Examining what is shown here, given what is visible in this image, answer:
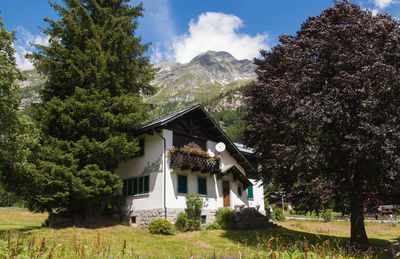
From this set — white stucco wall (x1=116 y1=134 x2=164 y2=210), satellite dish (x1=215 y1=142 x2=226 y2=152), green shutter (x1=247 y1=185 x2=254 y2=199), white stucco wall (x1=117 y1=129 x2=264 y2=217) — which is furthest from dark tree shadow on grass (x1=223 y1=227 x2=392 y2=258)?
satellite dish (x1=215 y1=142 x2=226 y2=152)

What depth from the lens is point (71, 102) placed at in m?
18.4

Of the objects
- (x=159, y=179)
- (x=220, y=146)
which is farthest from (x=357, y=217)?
(x=159, y=179)

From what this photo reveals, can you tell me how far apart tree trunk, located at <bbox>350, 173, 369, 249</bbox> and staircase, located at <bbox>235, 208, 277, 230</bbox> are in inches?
311

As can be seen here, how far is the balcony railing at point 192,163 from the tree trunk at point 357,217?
9918 mm

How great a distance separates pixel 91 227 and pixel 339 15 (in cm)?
1887

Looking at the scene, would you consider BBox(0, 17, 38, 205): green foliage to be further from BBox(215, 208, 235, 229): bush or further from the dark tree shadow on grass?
BBox(215, 208, 235, 229): bush

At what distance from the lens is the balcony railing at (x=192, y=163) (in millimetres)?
20875

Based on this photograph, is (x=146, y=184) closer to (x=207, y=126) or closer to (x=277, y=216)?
(x=207, y=126)

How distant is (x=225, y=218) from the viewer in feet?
73.9

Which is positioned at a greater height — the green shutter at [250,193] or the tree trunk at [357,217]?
the green shutter at [250,193]

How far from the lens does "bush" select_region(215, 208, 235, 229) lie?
2238 centimetres

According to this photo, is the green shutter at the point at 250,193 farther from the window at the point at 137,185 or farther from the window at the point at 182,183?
the window at the point at 137,185

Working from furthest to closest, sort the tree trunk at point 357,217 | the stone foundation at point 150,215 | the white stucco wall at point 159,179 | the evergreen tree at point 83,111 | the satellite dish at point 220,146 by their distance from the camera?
the satellite dish at point 220,146 → the white stucco wall at point 159,179 → the stone foundation at point 150,215 → the evergreen tree at point 83,111 → the tree trunk at point 357,217

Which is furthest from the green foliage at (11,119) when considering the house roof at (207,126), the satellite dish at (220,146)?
the satellite dish at (220,146)
